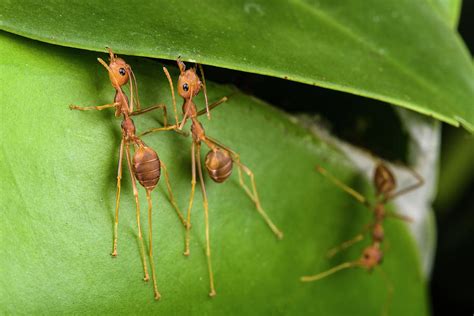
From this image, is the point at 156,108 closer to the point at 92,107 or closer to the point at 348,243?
the point at 92,107

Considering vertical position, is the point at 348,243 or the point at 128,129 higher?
the point at 128,129

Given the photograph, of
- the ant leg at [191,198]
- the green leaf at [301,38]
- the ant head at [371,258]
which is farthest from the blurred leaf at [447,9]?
the ant leg at [191,198]

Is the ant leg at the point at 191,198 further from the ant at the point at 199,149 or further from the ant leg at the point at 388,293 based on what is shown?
the ant leg at the point at 388,293

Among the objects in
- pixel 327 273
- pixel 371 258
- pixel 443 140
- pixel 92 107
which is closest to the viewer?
pixel 92 107

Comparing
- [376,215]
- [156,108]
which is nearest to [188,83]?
[156,108]

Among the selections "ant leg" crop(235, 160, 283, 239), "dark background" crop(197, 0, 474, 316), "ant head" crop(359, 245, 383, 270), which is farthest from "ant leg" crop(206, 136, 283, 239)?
"ant head" crop(359, 245, 383, 270)

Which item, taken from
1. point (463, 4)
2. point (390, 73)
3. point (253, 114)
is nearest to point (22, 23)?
point (253, 114)

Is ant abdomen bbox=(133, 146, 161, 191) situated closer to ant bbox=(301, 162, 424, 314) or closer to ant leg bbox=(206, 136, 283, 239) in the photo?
ant leg bbox=(206, 136, 283, 239)
